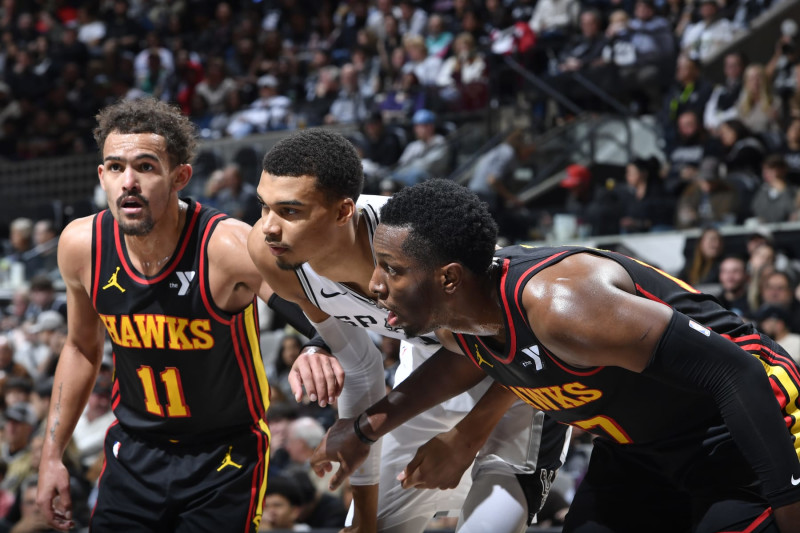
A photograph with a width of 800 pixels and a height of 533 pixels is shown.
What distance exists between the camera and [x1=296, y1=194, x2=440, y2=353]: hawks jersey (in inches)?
127

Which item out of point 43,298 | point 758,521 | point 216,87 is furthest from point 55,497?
point 216,87

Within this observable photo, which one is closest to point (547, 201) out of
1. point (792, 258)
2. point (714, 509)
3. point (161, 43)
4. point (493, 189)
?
point (493, 189)

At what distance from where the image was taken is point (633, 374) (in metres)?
2.54

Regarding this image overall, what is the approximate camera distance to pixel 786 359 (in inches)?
104

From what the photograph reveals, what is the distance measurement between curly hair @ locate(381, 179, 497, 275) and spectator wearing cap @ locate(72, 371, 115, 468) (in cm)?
529

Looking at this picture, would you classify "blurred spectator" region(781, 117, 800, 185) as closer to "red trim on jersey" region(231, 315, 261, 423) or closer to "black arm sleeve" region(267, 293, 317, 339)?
"black arm sleeve" region(267, 293, 317, 339)

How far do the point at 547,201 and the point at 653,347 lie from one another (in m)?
7.16

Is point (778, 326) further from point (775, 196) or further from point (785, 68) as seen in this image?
point (785, 68)

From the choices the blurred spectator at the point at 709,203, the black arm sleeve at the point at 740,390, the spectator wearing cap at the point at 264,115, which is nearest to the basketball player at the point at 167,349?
the black arm sleeve at the point at 740,390

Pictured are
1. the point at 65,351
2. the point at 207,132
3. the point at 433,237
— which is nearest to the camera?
the point at 433,237

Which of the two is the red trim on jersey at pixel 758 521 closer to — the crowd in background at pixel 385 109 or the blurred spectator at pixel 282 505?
the crowd in background at pixel 385 109

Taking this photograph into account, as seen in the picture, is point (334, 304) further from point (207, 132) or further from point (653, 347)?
point (207, 132)

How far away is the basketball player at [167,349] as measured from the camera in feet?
10.8

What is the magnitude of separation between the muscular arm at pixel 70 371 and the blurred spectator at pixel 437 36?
888 centimetres
